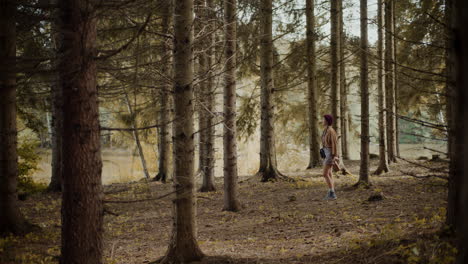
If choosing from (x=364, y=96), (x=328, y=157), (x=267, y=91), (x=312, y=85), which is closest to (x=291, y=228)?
(x=328, y=157)

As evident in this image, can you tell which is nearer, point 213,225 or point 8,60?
point 8,60

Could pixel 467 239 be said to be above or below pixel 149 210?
above

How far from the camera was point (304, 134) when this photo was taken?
22.5 meters

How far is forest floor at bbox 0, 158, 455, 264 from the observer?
15.1 ft

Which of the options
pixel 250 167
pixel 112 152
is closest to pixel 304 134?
pixel 250 167

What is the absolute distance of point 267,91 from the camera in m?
12.1

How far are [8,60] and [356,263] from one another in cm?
432

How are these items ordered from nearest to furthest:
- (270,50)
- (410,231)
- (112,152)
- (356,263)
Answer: (356,263), (410,231), (270,50), (112,152)

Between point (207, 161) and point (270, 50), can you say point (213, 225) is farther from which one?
point (270, 50)

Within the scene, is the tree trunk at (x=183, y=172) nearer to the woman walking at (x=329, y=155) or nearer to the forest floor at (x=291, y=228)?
the forest floor at (x=291, y=228)

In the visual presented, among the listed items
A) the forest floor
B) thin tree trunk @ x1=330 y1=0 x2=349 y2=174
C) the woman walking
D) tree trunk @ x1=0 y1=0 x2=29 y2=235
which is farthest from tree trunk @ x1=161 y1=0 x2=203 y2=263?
thin tree trunk @ x1=330 y1=0 x2=349 y2=174

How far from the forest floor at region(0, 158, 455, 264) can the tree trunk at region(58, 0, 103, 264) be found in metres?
0.29

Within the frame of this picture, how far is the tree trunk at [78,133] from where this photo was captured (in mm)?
3574

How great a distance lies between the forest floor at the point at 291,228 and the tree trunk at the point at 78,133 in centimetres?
29
